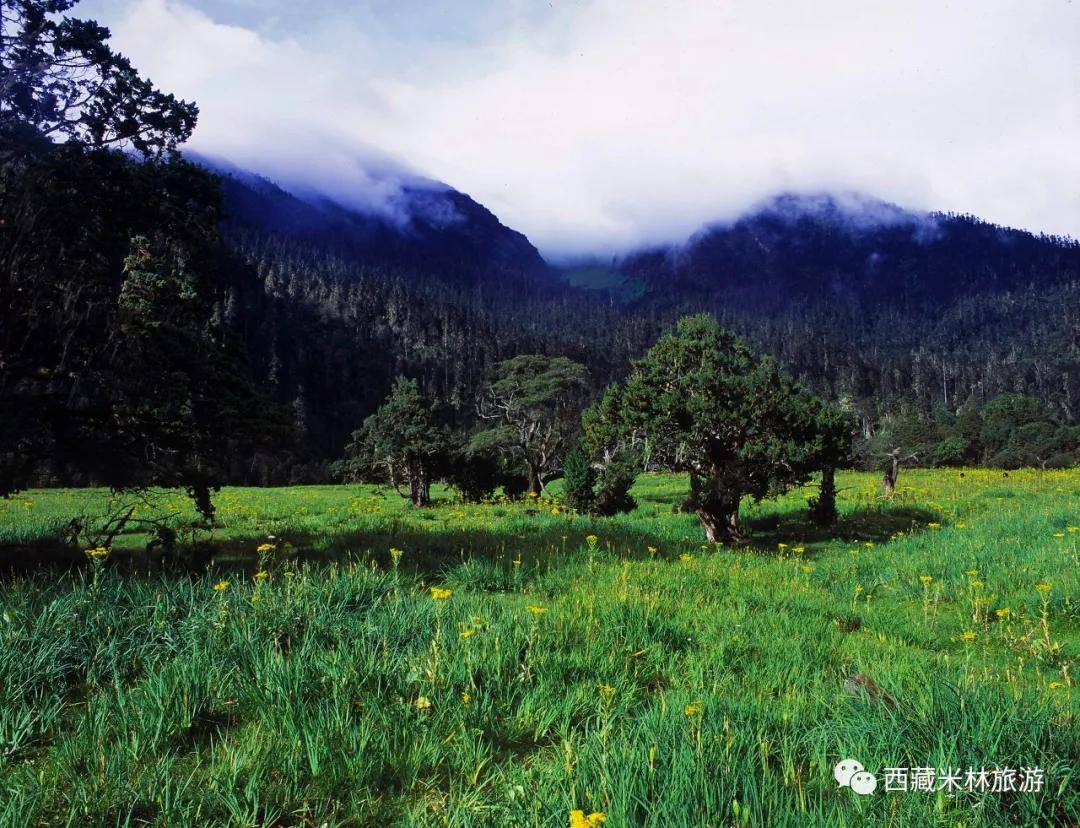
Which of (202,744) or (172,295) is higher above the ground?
(172,295)

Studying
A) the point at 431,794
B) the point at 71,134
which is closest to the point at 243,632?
the point at 431,794

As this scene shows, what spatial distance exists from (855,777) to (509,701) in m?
2.01

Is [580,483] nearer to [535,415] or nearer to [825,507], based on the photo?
[825,507]

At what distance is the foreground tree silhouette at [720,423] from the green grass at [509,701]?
562 centimetres

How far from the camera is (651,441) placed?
13930 mm

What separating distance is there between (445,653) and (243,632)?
1680 millimetres

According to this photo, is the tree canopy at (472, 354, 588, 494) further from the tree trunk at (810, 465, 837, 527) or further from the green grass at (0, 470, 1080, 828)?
the green grass at (0, 470, 1080, 828)

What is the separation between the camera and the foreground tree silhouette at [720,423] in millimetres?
13453

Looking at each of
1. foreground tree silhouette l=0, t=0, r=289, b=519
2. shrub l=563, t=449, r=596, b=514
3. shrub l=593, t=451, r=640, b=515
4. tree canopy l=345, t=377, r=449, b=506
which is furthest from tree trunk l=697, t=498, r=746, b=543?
tree canopy l=345, t=377, r=449, b=506

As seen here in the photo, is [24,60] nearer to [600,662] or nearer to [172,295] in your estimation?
[172,295]

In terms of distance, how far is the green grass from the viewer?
2639 mm

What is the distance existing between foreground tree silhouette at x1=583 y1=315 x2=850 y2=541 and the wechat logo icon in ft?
35.7

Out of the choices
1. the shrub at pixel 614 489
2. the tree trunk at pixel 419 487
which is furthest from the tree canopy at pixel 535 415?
the shrub at pixel 614 489

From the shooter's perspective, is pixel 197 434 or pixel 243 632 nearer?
pixel 243 632
